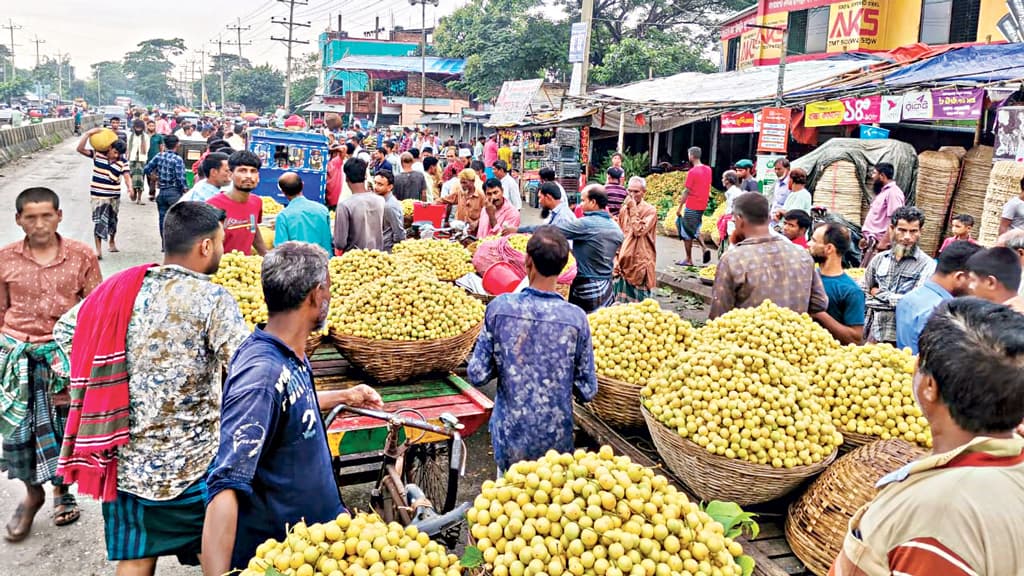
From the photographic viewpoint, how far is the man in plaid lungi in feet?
12.5

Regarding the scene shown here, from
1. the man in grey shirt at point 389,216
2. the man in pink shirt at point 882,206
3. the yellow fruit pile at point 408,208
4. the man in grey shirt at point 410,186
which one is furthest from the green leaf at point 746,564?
the man in grey shirt at point 410,186

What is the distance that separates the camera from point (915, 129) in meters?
14.0

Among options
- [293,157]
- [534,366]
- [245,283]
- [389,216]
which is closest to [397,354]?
[245,283]

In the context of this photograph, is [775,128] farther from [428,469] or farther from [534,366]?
[534,366]

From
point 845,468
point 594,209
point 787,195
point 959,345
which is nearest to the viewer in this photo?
point 959,345

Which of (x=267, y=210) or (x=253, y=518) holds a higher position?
(x=267, y=210)

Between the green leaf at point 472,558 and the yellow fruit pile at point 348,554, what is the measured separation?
0.22 ft

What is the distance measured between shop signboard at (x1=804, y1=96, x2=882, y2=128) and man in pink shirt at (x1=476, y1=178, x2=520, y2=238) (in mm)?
6218

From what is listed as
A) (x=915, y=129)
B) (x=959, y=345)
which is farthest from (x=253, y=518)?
(x=915, y=129)

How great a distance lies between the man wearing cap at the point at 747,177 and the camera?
12.6 meters

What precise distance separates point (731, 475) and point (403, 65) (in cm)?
5277

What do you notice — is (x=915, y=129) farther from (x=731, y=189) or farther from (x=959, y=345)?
(x=959, y=345)

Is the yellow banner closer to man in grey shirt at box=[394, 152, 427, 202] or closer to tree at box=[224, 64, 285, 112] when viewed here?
man in grey shirt at box=[394, 152, 427, 202]

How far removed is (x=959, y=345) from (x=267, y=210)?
29.3ft
